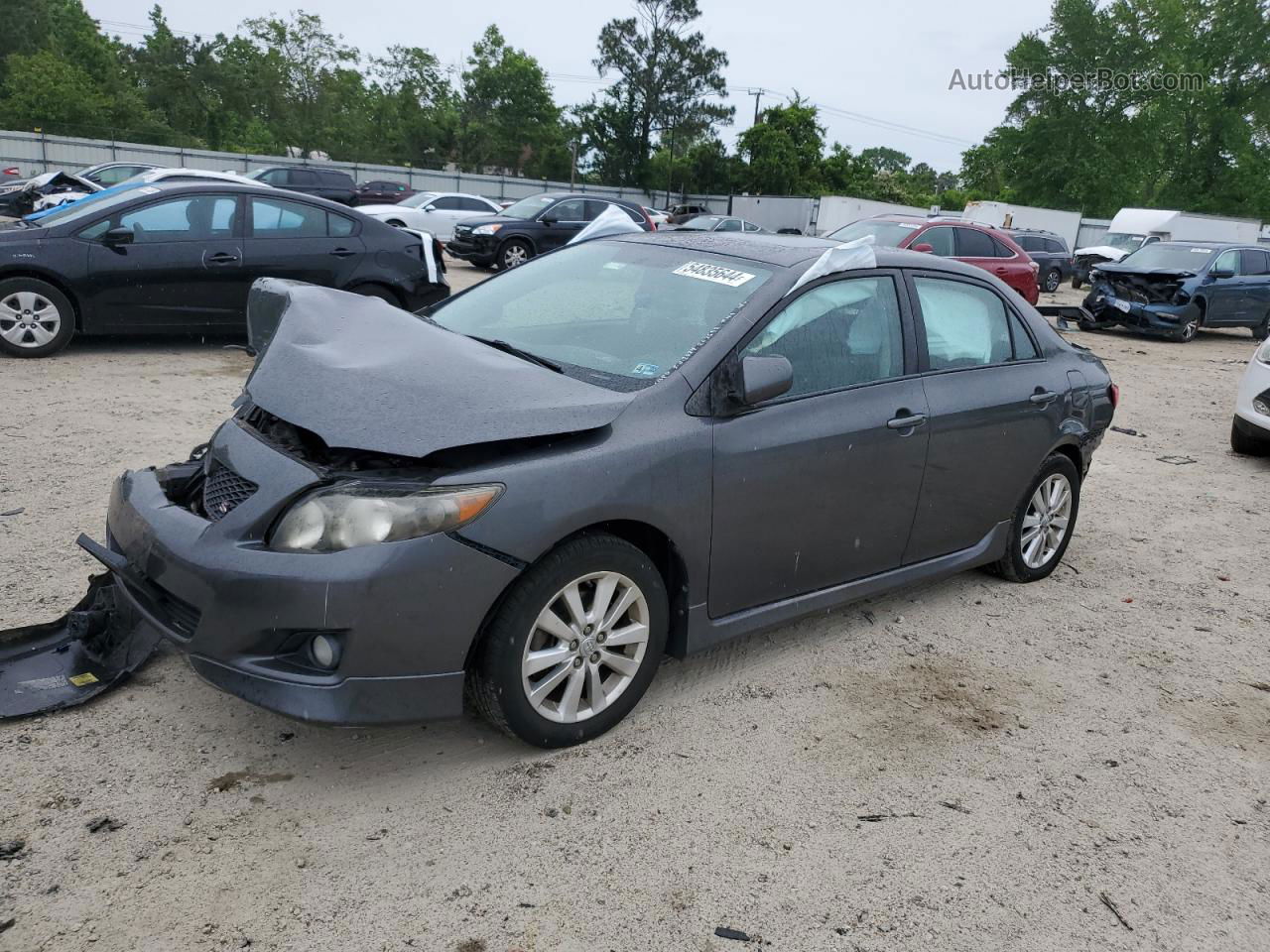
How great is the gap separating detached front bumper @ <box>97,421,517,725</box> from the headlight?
0.04 metres

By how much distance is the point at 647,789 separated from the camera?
10.0 ft

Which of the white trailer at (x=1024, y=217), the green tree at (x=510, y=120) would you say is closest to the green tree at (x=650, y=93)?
the green tree at (x=510, y=120)

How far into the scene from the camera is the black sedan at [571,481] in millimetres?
2730

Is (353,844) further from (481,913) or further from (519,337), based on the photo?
(519,337)

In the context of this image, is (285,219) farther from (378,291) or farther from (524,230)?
(524,230)

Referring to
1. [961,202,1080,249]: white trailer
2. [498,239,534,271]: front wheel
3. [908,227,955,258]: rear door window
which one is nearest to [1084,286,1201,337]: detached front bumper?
[908,227,955,258]: rear door window

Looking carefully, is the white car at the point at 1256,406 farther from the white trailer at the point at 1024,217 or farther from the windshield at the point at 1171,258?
the white trailer at the point at 1024,217

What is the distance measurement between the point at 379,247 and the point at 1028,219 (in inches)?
1357

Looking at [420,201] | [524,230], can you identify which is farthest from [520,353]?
[420,201]

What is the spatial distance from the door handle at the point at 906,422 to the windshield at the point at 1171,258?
48.3 feet

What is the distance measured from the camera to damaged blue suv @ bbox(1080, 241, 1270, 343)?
1609cm

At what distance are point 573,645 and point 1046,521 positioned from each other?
10.0 feet

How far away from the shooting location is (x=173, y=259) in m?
8.41

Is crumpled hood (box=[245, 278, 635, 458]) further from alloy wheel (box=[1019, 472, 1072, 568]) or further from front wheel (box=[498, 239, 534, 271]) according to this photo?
front wheel (box=[498, 239, 534, 271])
